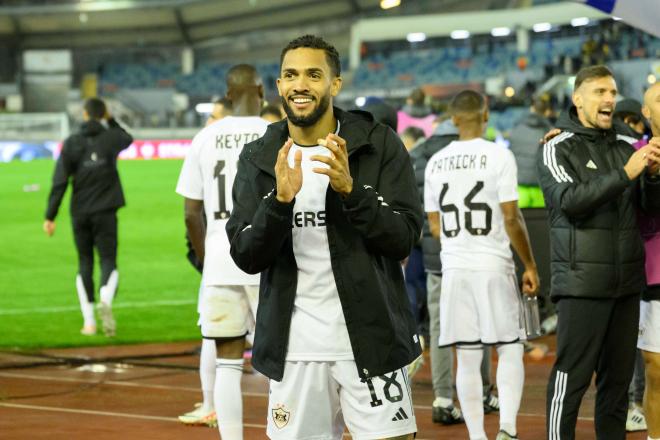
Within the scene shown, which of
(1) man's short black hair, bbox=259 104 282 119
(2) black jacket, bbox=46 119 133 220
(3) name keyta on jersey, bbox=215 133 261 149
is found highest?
(1) man's short black hair, bbox=259 104 282 119

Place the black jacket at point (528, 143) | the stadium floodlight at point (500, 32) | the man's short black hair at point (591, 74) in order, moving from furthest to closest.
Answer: the stadium floodlight at point (500, 32) → the black jacket at point (528, 143) → the man's short black hair at point (591, 74)

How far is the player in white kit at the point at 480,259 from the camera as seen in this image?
713 centimetres

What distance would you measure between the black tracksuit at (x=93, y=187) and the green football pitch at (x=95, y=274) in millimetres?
952

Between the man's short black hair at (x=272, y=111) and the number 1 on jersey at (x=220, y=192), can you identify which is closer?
the number 1 on jersey at (x=220, y=192)

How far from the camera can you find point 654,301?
6152 mm

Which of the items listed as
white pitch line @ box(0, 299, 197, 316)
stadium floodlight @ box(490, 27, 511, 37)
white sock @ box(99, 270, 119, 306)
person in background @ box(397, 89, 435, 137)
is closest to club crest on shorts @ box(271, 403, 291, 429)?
white sock @ box(99, 270, 119, 306)

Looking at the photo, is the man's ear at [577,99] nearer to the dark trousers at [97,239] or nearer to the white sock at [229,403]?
the white sock at [229,403]

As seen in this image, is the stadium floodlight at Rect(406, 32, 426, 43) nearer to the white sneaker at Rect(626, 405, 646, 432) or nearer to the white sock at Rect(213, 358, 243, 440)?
the white sneaker at Rect(626, 405, 646, 432)

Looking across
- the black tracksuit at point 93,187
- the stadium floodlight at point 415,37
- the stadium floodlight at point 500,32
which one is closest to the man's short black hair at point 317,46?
the black tracksuit at point 93,187

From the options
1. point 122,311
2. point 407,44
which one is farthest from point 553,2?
point 122,311

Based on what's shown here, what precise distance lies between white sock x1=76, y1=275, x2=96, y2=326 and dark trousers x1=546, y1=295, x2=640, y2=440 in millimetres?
7379

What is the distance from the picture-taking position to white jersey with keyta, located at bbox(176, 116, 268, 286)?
22.4 ft

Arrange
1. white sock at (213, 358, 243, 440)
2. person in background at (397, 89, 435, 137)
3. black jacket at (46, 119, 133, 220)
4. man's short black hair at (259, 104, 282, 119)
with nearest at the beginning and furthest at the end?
white sock at (213, 358, 243, 440) < man's short black hair at (259, 104, 282, 119) < black jacket at (46, 119, 133, 220) < person in background at (397, 89, 435, 137)

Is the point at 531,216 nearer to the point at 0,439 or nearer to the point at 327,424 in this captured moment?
the point at 0,439
